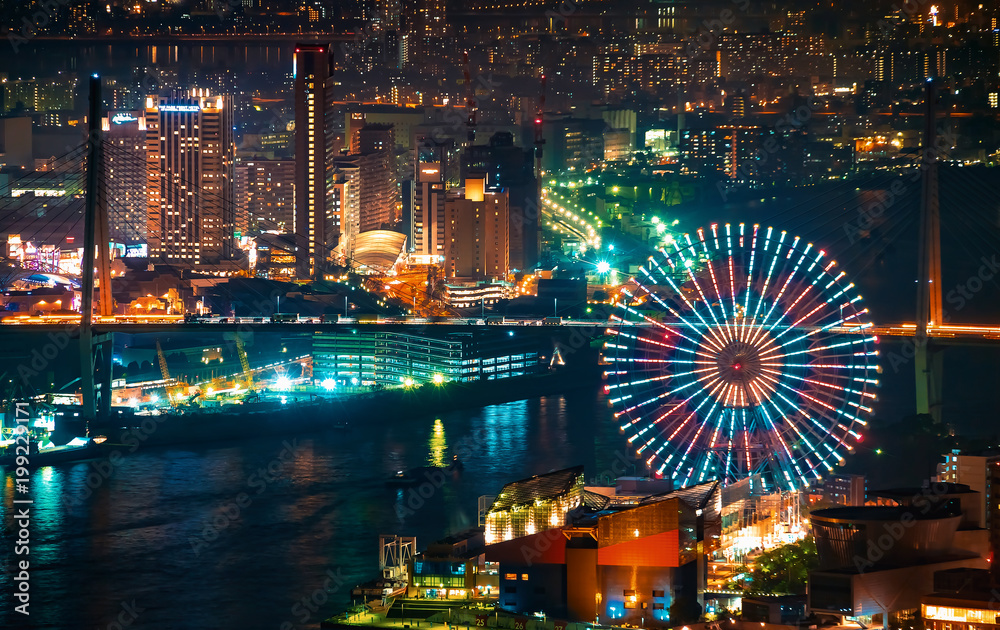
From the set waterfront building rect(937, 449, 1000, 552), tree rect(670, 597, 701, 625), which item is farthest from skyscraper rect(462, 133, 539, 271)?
tree rect(670, 597, 701, 625)

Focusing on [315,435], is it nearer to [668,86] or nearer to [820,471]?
[820,471]

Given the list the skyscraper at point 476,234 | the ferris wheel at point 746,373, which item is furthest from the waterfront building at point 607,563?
the skyscraper at point 476,234

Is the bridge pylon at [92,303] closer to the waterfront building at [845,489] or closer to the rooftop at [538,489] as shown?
the waterfront building at [845,489]

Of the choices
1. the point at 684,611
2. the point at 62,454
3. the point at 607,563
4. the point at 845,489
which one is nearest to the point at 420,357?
the point at 62,454

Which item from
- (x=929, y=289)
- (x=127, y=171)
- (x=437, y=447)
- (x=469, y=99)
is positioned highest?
(x=469, y=99)

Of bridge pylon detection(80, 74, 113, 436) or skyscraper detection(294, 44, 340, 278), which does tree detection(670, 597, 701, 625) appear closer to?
bridge pylon detection(80, 74, 113, 436)

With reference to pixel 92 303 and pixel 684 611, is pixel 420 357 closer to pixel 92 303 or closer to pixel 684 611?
pixel 92 303

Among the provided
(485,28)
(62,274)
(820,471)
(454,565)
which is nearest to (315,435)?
(820,471)
